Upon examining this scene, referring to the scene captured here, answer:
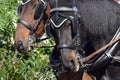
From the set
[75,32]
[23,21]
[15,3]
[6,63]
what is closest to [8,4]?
[15,3]

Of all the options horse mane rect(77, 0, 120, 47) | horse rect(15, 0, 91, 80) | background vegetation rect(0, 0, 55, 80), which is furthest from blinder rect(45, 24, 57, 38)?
background vegetation rect(0, 0, 55, 80)

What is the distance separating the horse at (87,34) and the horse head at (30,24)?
14cm

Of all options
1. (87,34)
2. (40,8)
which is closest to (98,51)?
(87,34)

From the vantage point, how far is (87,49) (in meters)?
3.80

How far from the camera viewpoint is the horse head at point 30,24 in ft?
12.1

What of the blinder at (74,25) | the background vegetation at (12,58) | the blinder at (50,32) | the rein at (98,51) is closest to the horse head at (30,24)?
the blinder at (50,32)

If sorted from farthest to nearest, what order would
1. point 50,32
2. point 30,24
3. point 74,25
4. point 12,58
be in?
point 12,58
point 30,24
point 50,32
point 74,25

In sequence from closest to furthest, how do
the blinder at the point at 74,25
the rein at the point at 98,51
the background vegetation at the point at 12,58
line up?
1. the blinder at the point at 74,25
2. the rein at the point at 98,51
3. the background vegetation at the point at 12,58

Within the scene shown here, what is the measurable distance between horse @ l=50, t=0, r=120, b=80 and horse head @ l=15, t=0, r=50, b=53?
14cm

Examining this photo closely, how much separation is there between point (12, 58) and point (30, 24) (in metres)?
1.71

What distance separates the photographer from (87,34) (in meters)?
3.70

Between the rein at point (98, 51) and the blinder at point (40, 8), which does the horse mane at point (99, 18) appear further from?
the blinder at point (40, 8)

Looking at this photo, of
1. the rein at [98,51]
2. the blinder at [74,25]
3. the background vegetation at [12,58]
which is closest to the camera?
the blinder at [74,25]

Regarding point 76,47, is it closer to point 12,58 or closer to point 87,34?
point 87,34
